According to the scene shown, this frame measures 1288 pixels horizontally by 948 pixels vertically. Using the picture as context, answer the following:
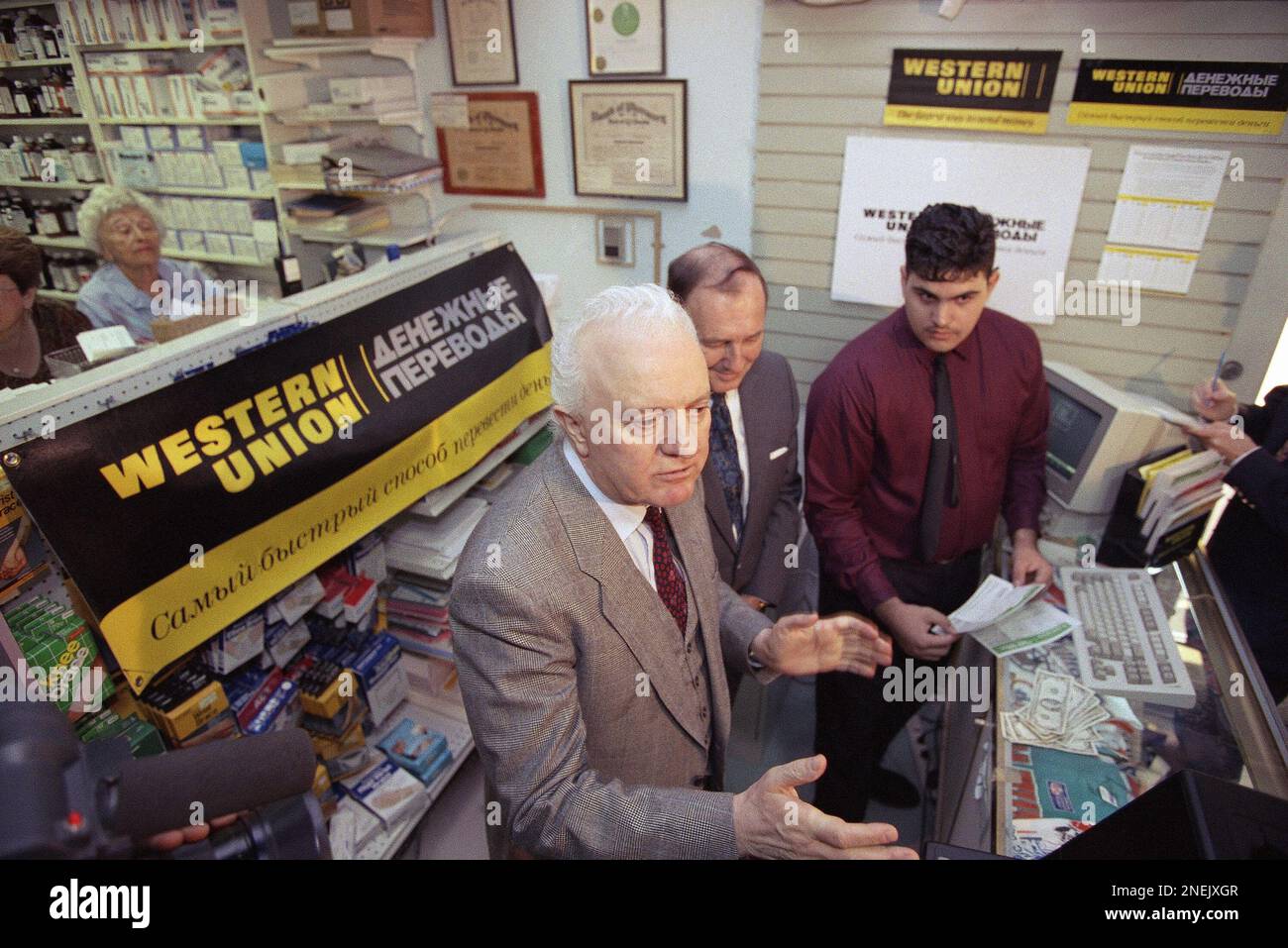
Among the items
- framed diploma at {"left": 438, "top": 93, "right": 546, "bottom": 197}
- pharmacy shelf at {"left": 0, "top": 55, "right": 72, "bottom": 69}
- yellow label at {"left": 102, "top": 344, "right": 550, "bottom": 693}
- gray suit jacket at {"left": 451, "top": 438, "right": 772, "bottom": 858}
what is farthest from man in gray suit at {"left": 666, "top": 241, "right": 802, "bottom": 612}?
pharmacy shelf at {"left": 0, "top": 55, "right": 72, "bottom": 69}

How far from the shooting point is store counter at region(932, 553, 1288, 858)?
160 cm

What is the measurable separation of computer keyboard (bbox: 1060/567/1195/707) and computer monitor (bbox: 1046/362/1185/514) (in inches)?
12.3

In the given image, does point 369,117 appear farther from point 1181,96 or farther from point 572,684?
point 1181,96

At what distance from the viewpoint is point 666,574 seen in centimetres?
147

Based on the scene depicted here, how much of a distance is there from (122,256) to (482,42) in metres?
1.94

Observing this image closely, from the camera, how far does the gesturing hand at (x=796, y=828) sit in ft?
3.55

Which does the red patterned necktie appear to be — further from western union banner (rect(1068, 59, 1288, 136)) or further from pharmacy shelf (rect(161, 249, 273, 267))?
pharmacy shelf (rect(161, 249, 273, 267))

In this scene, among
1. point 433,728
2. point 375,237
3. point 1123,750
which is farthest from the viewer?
point 375,237

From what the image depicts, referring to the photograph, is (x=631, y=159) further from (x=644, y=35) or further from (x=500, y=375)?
(x=500, y=375)

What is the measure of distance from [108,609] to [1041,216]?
3.41m

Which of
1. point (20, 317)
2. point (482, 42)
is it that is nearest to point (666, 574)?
point (20, 317)

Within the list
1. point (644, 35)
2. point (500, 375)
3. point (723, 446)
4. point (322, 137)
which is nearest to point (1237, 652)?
point (723, 446)

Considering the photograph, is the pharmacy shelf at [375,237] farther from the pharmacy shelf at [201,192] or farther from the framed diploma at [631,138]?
the framed diploma at [631,138]

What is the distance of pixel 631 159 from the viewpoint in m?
3.42
